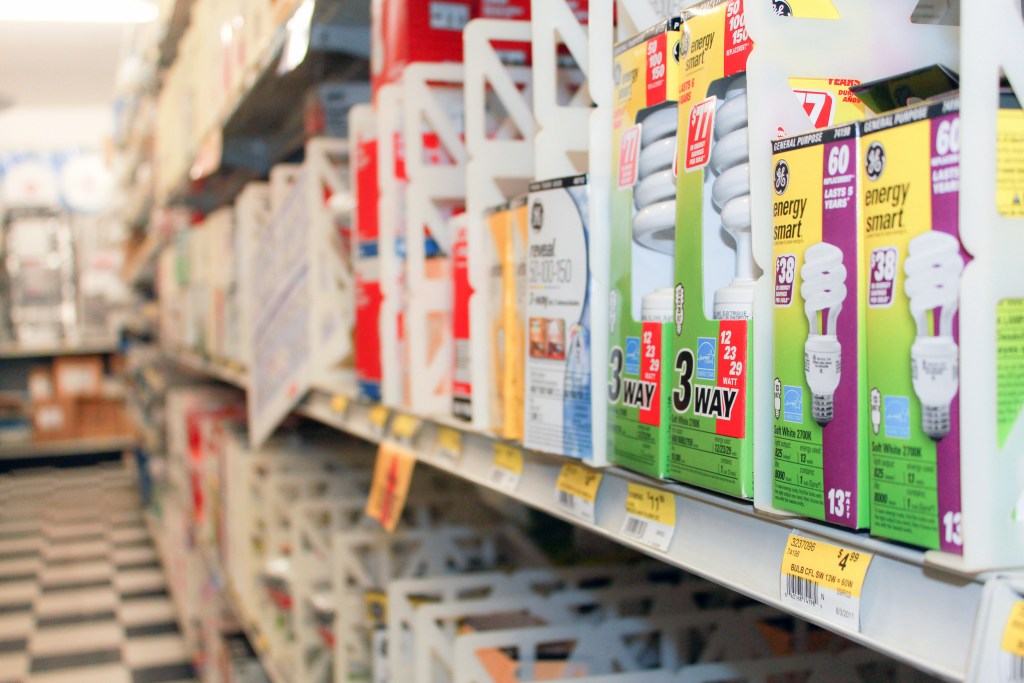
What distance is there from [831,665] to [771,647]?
20 cm

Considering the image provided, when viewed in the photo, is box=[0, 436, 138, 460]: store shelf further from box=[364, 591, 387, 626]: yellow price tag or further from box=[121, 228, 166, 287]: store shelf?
box=[364, 591, 387, 626]: yellow price tag

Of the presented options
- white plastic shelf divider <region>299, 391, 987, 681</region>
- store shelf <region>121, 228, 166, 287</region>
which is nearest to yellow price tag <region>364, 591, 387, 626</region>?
white plastic shelf divider <region>299, 391, 987, 681</region>

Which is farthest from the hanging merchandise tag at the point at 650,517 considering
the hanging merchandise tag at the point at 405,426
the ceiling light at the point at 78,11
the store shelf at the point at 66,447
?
the store shelf at the point at 66,447

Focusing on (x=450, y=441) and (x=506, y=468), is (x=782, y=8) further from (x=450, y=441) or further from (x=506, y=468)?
(x=450, y=441)

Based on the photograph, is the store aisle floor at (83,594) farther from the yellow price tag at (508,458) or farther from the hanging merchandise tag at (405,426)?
the yellow price tag at (508,458)

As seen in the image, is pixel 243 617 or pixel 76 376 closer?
pixel 243 617

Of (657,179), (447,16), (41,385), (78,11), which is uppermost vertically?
(78,11)

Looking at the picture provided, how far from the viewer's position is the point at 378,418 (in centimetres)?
156

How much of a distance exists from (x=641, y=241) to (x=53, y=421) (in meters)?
9.03

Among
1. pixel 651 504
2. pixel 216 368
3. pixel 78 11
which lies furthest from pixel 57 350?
pixel 651 504

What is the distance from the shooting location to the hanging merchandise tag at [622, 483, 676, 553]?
770 millimetres

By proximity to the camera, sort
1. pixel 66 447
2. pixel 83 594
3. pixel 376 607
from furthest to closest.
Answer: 1. pixel 66 447
2. pixel 83 594
3. pixel 376 607

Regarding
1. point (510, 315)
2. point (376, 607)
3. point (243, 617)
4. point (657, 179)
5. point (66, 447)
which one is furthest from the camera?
point (66, 447)

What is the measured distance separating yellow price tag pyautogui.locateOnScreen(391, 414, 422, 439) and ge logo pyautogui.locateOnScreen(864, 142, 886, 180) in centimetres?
90
